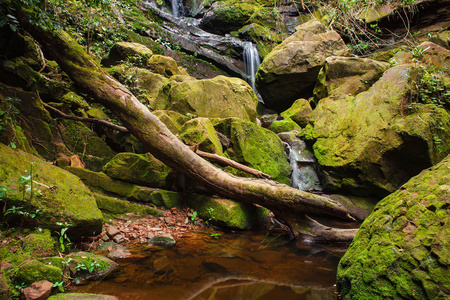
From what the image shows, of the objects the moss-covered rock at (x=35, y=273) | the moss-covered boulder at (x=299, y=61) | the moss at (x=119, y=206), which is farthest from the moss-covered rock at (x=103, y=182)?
the moss-covered boulder at (x=299, y=61)

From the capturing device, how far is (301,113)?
10.1 metres

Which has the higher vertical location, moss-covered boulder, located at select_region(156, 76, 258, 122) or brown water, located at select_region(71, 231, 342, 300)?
moss-covered boulder, located at select_region(156, 76, 258, 122)

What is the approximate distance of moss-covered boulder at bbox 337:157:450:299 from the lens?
1760mm

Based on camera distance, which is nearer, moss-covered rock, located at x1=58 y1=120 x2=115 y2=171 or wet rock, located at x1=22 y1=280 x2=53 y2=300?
wet rock, located at x1=22 y1=280 x2=53 y2=300

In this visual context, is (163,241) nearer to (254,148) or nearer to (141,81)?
(254,148)

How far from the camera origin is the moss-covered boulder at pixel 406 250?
176cm

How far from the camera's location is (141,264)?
2.93 m

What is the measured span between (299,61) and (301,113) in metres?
2.45

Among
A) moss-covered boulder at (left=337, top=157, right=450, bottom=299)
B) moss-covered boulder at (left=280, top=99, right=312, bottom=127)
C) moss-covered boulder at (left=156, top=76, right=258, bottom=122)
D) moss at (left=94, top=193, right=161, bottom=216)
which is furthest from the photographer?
moss-covered boulder at (left=280, top=99, right=312, bottom=127)

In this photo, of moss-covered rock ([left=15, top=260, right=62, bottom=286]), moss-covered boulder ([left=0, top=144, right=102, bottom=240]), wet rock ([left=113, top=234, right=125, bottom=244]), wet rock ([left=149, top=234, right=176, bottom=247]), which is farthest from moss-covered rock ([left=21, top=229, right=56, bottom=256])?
wet rock ([left=149, top=234, right=176, bottom=247])

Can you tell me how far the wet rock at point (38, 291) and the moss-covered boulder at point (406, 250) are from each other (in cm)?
242

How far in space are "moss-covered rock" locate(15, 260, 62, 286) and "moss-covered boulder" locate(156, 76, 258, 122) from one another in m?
5.31

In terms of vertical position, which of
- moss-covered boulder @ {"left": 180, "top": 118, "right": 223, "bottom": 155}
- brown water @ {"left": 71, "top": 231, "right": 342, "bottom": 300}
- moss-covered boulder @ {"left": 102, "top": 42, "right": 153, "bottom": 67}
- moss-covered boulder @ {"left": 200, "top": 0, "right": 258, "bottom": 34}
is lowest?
brown water @ {"left": 71, "top": 231, "right": 342, "bottom": 300}

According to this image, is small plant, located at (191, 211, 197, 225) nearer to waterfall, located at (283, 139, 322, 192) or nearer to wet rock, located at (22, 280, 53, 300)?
wet rock, located at (22, 280, 53, 300)
